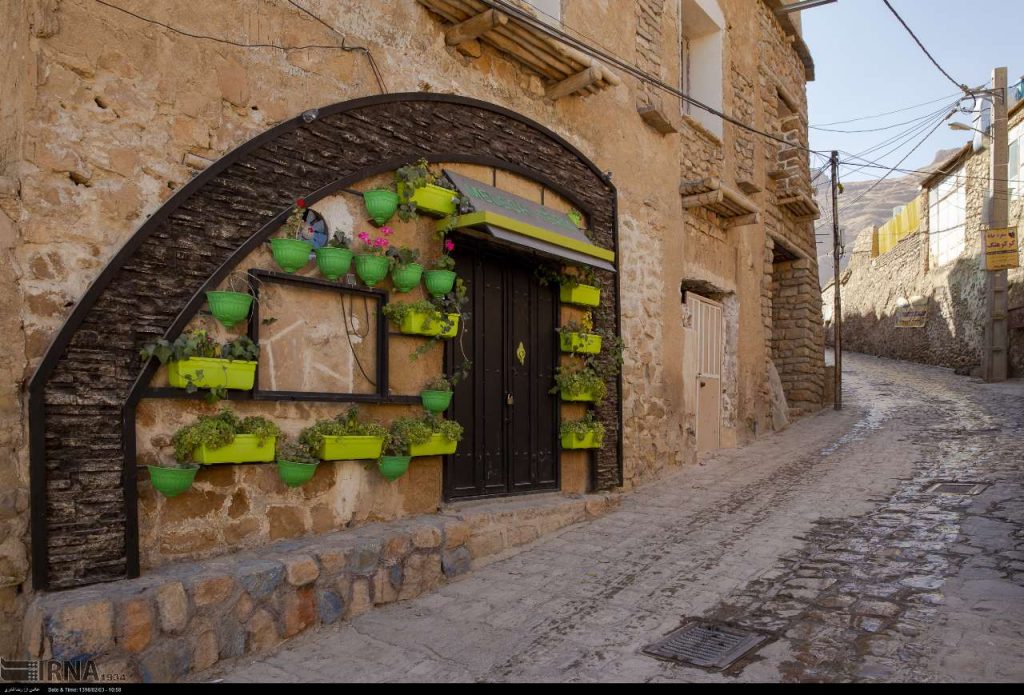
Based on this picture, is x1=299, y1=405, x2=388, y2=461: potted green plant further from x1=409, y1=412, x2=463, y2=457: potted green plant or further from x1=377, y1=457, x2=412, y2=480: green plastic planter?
x1=409, y1=412, x2=463, y2=457: potted green plant

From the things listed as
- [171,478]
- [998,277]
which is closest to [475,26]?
[171,478]

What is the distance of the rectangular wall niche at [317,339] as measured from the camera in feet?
14.4

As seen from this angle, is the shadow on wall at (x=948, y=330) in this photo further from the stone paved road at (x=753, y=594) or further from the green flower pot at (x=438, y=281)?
the green flower pot at (x=438, y=281)

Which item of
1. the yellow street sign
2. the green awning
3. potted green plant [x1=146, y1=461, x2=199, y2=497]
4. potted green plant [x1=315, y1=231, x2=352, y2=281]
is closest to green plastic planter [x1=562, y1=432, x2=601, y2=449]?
the green awning

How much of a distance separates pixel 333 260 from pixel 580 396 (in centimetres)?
300

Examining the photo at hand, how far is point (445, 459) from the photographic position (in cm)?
556

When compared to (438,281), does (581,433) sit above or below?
below

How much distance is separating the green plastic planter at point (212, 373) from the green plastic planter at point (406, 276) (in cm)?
127

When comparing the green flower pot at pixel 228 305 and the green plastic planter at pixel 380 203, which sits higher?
the green plastic planter at pixel 380 203

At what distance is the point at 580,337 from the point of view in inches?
267

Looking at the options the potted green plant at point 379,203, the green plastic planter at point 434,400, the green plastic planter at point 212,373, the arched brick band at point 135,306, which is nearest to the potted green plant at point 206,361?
the green plastic planter at point 212,373

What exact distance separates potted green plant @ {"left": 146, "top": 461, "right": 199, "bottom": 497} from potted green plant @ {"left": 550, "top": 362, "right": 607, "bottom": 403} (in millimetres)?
3576

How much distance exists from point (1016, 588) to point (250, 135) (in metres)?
5.23

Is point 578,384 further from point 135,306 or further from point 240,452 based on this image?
point 135,306
